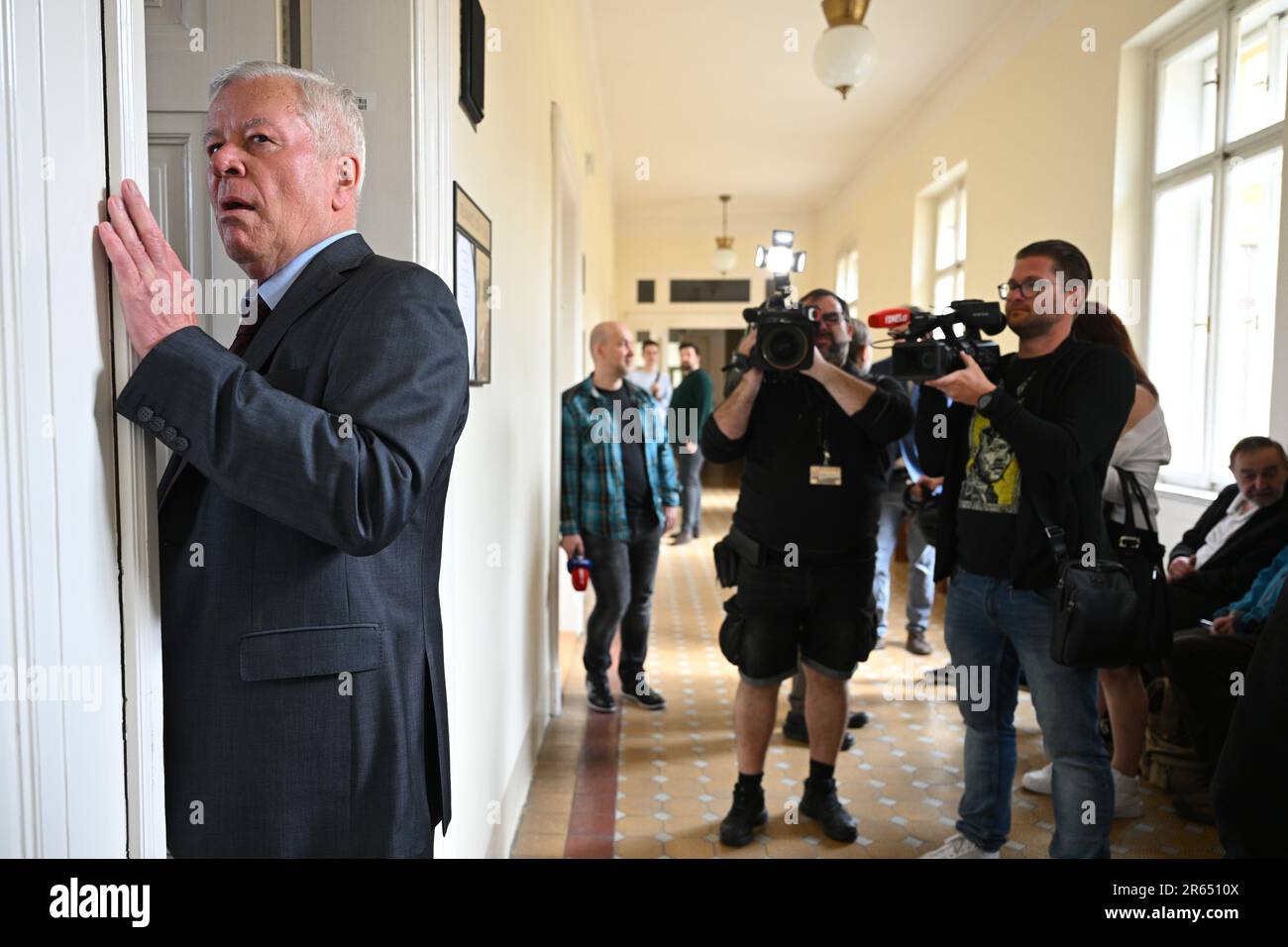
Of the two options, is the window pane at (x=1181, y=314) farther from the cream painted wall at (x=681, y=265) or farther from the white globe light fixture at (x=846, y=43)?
the cream painted wall at (x=681, y=265)

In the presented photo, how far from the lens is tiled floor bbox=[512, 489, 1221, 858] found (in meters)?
2.74

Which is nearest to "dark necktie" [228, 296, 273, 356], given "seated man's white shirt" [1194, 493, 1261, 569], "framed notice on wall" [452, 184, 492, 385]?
"framed notice on wall" [452, 184, 492, 385]

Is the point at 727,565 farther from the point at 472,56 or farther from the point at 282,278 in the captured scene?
the point at 282,278

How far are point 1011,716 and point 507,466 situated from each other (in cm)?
162

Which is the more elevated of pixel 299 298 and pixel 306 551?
pixel 299 298

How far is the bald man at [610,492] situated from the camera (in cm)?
382

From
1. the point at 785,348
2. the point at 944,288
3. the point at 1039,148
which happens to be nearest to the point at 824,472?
the point at 785,348

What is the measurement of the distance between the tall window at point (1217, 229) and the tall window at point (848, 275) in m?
6.15

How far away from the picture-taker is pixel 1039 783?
3.11 meters

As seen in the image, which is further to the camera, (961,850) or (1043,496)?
(961,850)

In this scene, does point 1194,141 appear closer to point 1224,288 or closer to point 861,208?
point 1224,288

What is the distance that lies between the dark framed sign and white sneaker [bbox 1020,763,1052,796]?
9.09 ft

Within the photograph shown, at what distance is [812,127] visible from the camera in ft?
27.2
